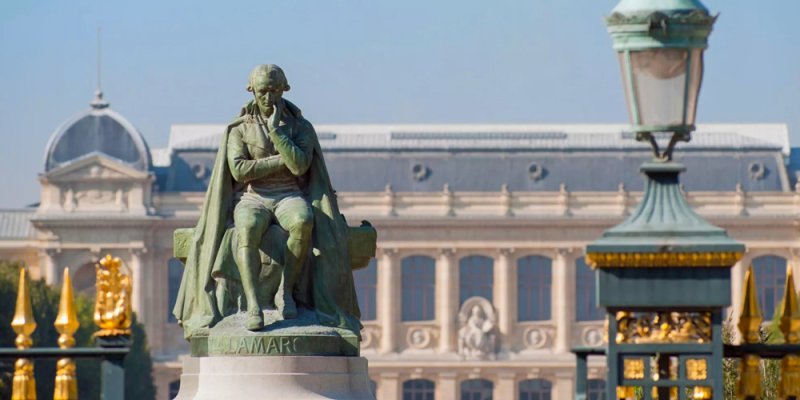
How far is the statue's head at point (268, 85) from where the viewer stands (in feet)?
77.2

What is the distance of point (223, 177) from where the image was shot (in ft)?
77.6

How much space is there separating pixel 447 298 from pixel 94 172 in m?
17.7

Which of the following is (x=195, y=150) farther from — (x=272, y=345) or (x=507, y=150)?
(x=272, y=345)

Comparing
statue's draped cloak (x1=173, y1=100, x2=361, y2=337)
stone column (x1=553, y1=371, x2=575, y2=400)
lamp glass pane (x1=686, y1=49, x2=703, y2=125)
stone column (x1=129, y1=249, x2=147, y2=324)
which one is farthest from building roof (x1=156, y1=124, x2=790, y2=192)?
lamp glass pane (x1=686, y1=49, x2=703, y2=125)

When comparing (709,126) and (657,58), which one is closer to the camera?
(657,58)

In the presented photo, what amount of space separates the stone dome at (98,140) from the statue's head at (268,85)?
130112 mm

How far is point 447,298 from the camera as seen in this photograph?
15962cm

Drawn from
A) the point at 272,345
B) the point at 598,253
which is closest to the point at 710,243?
the point at 598,253

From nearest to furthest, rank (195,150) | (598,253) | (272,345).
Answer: (598,253) < (272,345) < (195,150)

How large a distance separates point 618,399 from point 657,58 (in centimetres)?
174

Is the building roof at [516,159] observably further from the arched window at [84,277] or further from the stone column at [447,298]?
the arched window at [84,277]

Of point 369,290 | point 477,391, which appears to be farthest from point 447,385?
point 369,290

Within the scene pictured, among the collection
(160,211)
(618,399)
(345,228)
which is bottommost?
(618,399)

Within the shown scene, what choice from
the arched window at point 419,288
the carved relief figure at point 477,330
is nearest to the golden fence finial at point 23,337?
the carved relief figure at point 477,330
